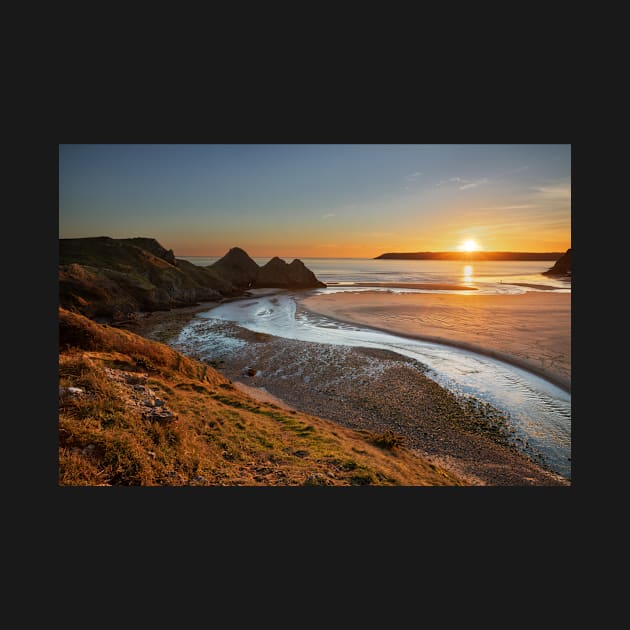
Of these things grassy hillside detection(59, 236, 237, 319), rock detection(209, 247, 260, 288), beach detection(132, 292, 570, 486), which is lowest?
beach detection(132, 292, 570, 486)

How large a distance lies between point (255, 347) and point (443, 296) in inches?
730

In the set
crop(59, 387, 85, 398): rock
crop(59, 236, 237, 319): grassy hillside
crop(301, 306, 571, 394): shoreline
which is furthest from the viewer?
crop(59, 236, 237, 319): grassy hillside

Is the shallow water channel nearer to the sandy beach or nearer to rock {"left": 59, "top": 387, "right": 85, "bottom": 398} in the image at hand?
the sandy beach

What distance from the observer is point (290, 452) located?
4914 mm

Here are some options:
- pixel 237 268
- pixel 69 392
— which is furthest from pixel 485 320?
pixel 237 268

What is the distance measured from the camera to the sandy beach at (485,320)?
11.0m

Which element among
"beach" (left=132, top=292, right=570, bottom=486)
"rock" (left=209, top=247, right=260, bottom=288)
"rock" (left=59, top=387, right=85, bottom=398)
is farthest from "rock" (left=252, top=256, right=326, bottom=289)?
"rock" (left=59, top=387, right=85, bottom=398)

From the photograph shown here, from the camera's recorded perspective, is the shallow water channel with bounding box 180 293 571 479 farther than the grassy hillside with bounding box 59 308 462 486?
Yes

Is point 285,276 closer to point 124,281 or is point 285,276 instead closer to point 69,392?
point 124,281

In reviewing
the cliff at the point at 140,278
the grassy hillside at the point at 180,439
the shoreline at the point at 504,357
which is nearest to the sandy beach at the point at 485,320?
the shoreline at the point at 504,357

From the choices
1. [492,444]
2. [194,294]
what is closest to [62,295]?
[194,294]

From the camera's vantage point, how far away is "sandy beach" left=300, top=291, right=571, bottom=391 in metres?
11.0

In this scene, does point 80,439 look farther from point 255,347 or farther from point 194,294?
point 194,294

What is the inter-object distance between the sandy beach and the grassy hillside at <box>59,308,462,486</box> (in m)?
8.06
